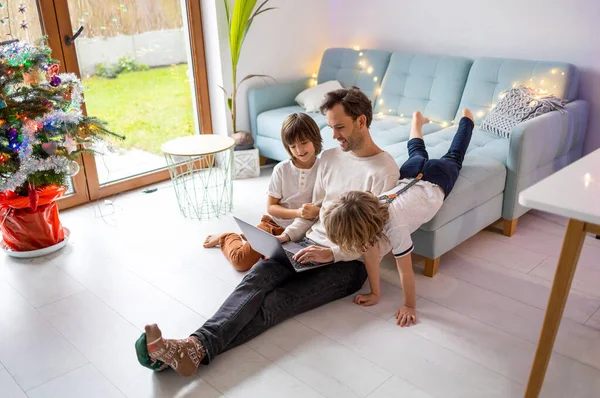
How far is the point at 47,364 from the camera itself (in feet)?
6.44

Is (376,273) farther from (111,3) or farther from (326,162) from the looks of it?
(111,3)

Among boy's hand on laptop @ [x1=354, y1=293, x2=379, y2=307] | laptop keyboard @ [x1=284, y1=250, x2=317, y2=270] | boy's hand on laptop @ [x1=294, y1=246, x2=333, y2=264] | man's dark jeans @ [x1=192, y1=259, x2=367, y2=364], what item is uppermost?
boy's hand on laptop @ [x1=294, y1=246, x2=333, y2=264]

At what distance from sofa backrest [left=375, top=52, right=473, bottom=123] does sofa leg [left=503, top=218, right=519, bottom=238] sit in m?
0.89

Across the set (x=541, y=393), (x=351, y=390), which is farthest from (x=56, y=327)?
(x=541, y=393)

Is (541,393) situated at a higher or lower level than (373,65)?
lower

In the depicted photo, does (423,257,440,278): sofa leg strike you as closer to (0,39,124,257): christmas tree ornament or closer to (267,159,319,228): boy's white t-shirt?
(267,159,319,228): boy's white t-shirt

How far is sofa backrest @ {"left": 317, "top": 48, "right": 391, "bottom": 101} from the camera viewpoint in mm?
3842

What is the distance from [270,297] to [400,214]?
23.3 inches

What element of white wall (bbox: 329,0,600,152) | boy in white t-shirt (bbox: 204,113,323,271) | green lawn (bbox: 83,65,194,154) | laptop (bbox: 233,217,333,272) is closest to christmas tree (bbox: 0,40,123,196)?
green lawn (bbox: 83,65,194,154)

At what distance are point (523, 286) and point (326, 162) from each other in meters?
1.00

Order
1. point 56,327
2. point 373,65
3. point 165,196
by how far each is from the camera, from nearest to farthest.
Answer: point 56,327
point 165,196
point 373,65

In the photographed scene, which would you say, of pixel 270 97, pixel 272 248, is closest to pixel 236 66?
pixel 270 97

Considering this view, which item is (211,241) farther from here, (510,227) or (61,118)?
(510,227)

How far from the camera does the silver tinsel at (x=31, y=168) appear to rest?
2512 millimetres
